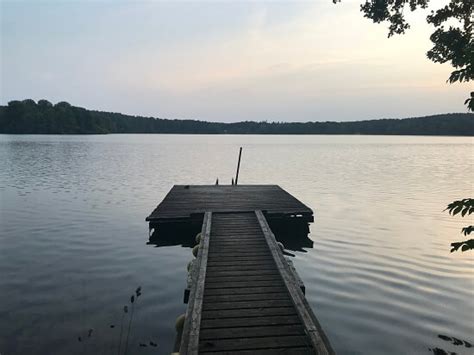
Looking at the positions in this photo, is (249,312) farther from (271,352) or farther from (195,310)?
(271,352)

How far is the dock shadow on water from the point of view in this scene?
50.9ft

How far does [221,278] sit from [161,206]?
371 inches

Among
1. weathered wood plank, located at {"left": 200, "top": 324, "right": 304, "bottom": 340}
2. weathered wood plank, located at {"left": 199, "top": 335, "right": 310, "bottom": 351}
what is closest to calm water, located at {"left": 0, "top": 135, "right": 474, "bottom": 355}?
weathered wood plank, located at {"left": 200, "top": 324, "right": 304, "bottom": 340}

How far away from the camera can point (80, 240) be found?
15.2m

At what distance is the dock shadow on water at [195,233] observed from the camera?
15.5m

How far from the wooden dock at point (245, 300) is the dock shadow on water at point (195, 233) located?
2585 millimetres

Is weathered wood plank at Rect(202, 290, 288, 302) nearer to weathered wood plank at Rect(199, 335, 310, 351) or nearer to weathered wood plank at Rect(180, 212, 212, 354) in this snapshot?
weathered wood plank at Rect(180, 212, 212, 354)

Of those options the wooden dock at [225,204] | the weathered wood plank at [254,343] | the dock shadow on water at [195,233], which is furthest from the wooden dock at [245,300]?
the dock shadow on water at [195,233]

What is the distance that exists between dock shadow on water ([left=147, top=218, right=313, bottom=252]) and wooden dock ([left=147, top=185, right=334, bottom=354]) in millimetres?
2585

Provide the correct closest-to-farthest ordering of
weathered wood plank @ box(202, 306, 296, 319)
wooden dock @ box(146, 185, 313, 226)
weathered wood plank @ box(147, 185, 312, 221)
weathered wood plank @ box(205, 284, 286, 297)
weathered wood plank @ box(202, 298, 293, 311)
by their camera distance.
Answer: weathered wood plank @ box(202, 306, 296, 319), weathered wood plank @ box(202, 298, 293, 311), weathered wood plank @ box(205, 284, 286, 297), wooden dock @ box(146, 185, 313, 226), weathered wood plank @ box(147, 185, 312, 221)

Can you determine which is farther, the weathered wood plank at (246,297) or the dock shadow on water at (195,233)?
the dock shadow on water at (195,233)

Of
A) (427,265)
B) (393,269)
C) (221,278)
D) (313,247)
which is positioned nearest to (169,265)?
(221,278)

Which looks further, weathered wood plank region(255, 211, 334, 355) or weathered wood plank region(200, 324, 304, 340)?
weathered wood plank region(200, 324, 304, 340)

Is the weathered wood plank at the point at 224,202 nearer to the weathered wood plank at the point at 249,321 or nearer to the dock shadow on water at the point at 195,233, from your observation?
the dock shadow on water at the point at 195,233
